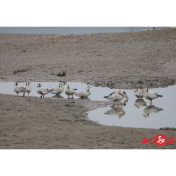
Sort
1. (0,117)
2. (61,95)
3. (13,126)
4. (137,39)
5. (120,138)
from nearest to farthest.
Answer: (120,138)
(13,126)
(0,117)
(61,95)
(137,39)

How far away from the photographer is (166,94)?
1419 centimetres

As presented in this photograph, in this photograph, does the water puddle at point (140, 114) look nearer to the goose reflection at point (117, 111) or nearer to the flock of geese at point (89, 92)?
the goose reflection at point (117, 111)

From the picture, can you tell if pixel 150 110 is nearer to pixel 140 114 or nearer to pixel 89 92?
pixel 140 114

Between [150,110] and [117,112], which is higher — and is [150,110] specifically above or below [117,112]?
above

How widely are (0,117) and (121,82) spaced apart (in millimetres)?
9485

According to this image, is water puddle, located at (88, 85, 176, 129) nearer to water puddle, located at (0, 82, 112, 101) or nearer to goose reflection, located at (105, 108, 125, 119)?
goose reflection, located at (105, 108, 125, 119)

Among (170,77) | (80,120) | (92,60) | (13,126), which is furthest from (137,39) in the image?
(13,126)

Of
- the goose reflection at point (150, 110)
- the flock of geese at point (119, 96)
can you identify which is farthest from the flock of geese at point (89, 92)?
the goose reflection at point (150, 110)

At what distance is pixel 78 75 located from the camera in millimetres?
19438

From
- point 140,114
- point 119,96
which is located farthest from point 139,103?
point 140,114

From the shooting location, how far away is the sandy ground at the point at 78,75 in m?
6.39

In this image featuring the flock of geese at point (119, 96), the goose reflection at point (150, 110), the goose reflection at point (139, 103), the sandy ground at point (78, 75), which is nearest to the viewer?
the sandy ground at point (78, 75)

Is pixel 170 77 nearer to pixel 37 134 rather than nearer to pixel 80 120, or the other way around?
pixel 80 120

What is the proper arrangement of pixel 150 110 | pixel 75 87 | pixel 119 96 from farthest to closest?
pixel 75 87 → pixel 119 96 → pixel 150 110
